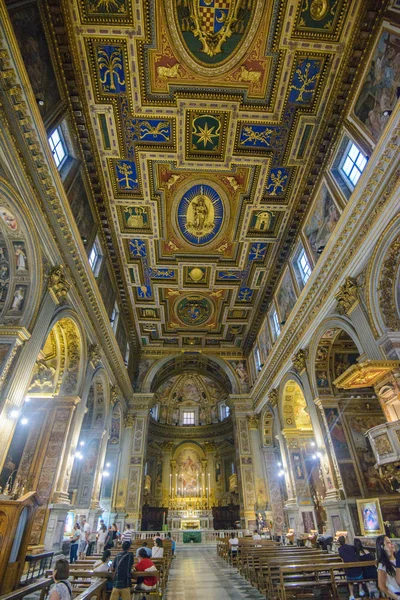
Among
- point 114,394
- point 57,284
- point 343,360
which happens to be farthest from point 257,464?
point 57,284

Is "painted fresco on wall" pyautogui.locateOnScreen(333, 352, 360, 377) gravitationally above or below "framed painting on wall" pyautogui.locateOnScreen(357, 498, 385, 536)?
above

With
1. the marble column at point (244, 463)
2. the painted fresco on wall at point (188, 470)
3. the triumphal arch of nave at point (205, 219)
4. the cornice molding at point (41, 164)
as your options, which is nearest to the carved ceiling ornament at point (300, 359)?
the triumphal arch of nave at point (205, 219)

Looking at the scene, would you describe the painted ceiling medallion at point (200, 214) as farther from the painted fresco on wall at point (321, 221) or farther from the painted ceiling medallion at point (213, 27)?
the painted ceiling medallion at point (213, 27)

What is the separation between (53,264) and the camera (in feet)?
33.8

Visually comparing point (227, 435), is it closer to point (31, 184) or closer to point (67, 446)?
point (67, 446)

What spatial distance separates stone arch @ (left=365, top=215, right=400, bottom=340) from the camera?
9094mm

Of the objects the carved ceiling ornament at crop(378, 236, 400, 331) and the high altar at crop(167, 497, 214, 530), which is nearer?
the carved ceiling ornament at crop(378, 236, 400, 331)

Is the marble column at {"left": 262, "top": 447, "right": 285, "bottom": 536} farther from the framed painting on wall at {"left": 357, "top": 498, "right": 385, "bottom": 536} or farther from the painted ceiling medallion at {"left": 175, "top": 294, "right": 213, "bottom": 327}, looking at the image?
the framed painting on wall at {"left": 357, "top": 498, "right": 385, "bottom": 536}

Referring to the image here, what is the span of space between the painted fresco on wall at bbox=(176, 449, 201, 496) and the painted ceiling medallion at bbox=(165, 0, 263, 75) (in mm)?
30434

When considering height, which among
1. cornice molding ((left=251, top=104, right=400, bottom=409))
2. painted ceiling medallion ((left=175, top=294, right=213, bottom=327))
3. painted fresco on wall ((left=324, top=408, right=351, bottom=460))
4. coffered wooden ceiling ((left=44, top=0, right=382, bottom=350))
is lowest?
painted fresco on wall ((left=324, top=408, right=351, bottom=460))

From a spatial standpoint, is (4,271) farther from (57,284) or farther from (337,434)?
(337,434)

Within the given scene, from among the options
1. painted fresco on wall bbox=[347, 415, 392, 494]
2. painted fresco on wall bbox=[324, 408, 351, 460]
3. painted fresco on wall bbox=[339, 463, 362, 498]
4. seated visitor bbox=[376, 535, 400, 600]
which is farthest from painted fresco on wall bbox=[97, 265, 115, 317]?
seated visitor bbox=[376, 535, 400, 600]

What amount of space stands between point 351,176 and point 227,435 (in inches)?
982

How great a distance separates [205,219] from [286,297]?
17.9 feet
